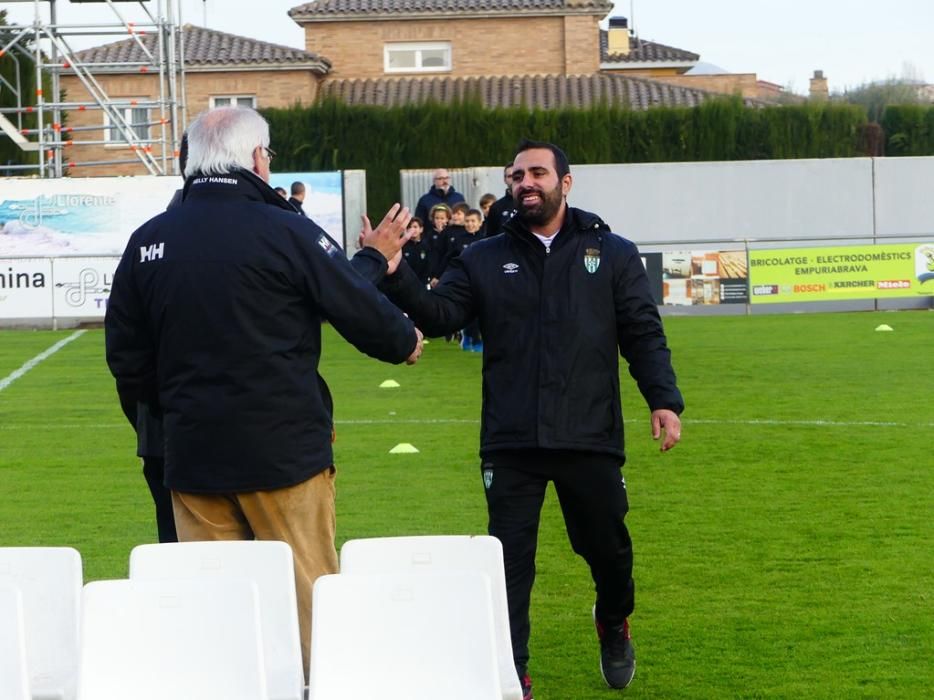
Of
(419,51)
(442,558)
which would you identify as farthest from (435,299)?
(419,51)

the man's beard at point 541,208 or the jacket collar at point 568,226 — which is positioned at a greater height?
the man's beard at point 541,208

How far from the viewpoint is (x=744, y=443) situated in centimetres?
1343

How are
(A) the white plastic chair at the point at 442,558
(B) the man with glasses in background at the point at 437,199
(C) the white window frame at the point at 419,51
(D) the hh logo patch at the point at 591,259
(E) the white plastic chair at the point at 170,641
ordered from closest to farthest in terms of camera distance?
(E) the white plastic chair at the point at 170,641 < (A) the white plastic chair at the point at 442,558 < (D) the hh logo patch at the point at 591,259 < (B) the man with glasses in background at the point at 437,199 < (C) the white window frame at the point at 419,51

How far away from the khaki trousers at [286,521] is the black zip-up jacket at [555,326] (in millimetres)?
930

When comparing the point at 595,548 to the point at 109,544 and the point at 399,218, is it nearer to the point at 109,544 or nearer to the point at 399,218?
the point at 399,218

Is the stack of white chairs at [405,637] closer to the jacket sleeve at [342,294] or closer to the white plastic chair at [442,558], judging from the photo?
the white plastic chair at [442,558]

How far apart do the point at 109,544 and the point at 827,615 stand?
4006 millimetres

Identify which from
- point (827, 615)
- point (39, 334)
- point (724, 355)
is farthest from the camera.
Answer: point (39, 334)

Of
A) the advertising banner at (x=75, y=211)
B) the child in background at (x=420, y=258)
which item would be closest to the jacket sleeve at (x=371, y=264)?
the child in background at (x=420, y=258)

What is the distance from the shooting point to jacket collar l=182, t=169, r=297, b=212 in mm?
5711

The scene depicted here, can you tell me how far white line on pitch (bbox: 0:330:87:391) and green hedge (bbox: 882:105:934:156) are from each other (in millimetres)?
17566

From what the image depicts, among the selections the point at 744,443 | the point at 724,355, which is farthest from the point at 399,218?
the point at 724,355

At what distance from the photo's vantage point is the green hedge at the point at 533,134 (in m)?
32.7

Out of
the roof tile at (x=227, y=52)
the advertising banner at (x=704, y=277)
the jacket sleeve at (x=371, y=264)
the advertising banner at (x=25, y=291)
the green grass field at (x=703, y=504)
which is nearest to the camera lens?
the jacket sleeve at (x=371, y=264)
